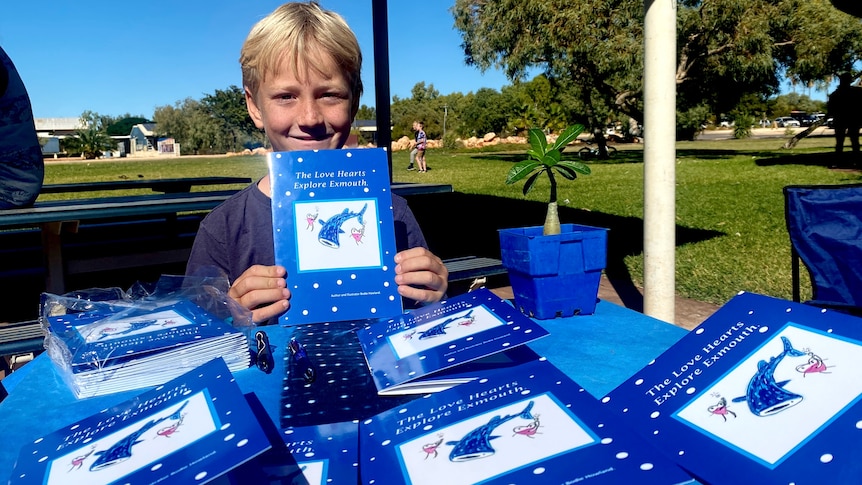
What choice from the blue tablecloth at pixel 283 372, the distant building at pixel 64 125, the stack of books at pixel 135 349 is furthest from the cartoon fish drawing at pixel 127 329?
the distant building at pixel 64 125

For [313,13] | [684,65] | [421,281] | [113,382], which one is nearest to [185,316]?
[113,382]

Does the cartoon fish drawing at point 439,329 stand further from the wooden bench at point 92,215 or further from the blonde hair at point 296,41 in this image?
Answer: the wooden bench at point 92,215

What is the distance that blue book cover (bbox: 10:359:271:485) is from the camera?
545mm

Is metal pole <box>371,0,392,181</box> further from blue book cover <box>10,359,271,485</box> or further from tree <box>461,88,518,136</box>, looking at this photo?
tree <box>461,88,518,136</box>

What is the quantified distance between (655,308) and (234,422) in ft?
7.40

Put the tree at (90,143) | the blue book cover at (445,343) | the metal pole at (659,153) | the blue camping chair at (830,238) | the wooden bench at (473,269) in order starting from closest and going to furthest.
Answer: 1. the blue book cover at (445,343)
2. the blue camping chair at (830,238)
3. the metal pole at (659,153)
4. the wooden bench at (473,269)
5. the tree at (90,143)

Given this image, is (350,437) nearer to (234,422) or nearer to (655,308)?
(234,422)

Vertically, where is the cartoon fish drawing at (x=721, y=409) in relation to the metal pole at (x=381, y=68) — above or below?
below

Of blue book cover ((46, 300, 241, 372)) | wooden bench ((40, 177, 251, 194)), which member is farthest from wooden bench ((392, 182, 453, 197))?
wooden bench ((40, 177, 251, 194))

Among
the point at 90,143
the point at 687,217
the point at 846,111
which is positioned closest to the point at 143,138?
the point at 90,143

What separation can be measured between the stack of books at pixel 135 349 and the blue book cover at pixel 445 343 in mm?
243

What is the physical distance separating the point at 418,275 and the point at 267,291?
28 centimetres

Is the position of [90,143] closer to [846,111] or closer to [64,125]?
[64,125]

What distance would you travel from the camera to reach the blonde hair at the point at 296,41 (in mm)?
1364
